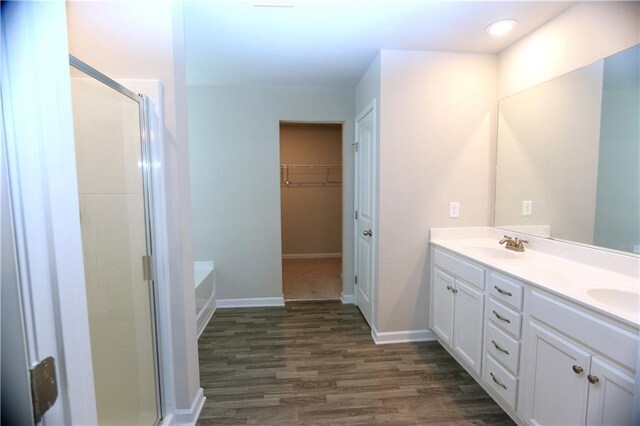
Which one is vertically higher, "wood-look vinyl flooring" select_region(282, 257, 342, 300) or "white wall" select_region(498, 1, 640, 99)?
"white wall" select_region(498, 1, 640, 99)

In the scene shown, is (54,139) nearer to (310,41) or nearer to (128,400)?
(128,400)

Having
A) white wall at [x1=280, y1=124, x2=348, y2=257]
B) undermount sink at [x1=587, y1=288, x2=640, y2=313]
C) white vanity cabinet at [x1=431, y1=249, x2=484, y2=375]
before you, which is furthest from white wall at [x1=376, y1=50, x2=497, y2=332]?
white wall at [x1=280, y1=124, x2=348, y2=257]

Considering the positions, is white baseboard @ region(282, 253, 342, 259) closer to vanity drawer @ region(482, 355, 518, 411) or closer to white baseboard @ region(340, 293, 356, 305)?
white baseboard @ region(340, 293, 356, 305)

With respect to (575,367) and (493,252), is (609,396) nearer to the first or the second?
(575,367)

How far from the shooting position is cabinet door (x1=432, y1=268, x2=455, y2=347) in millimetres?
2229

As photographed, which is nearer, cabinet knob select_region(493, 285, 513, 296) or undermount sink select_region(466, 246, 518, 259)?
cabinet knob select_region(493, 285, 513, 296)

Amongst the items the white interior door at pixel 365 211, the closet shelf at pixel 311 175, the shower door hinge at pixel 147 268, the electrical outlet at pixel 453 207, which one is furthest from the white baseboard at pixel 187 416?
the closet shelf at pixel 311 175

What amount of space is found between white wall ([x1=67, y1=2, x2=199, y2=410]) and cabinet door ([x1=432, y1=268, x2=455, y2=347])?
6.10ft

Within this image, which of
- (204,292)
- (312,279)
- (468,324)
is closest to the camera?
(468,324)

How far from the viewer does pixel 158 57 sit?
4.92 feet

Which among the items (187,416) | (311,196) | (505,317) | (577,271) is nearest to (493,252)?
(577,271)

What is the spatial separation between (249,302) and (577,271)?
9.67 ft

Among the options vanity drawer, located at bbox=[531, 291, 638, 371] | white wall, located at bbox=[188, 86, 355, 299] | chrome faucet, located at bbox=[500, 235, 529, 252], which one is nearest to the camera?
vanity drawer, located at bbox=[531, 291, 638, 371]

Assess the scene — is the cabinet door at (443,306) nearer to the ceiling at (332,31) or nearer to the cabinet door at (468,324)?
the cabinet door at (468,324)
